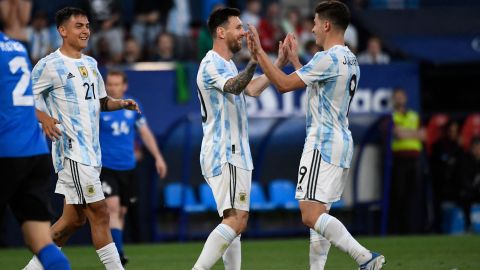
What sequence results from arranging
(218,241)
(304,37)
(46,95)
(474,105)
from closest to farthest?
1. (218,241)
2. (46,95)
3. (304,37)
4. (474,105)

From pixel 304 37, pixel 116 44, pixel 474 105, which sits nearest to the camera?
pixel 116 44

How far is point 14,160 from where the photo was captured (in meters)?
7.77

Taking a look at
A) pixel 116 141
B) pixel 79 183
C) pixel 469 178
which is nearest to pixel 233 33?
pixel 79 183

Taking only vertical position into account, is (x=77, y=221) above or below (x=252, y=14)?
below

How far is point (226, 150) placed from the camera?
897 cm

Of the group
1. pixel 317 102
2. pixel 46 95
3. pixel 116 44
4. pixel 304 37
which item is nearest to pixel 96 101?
pixel 46 95

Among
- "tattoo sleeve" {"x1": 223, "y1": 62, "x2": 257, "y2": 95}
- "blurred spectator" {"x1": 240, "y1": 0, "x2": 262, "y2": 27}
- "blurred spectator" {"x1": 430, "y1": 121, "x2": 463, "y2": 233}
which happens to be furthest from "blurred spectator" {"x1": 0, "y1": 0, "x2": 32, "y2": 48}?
"blurred spectator" {"x1": 430, "y1": 121, "x2": 463, "y2": 233}

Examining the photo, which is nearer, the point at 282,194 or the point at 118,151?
the point at 118,151

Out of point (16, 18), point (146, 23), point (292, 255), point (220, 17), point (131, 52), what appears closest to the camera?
point (220, 17)

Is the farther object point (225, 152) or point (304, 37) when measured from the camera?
point (304, 37)

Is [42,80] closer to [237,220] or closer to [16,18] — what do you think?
[237,220]

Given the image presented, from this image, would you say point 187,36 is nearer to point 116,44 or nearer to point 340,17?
point 116,44

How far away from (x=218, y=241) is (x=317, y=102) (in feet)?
4.52

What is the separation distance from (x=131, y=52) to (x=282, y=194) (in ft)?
11.1
